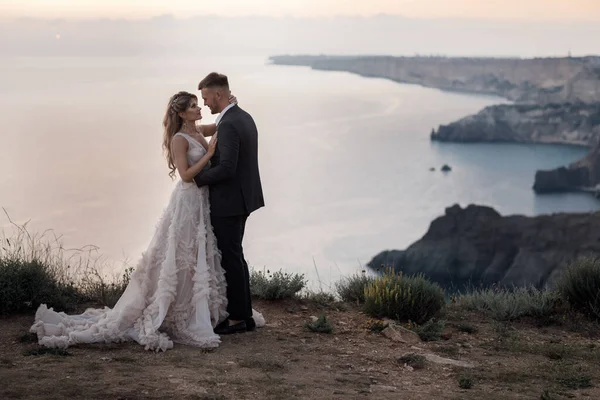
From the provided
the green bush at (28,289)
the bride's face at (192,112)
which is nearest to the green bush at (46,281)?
the green bush at (28,289)

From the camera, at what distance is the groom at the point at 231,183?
5629 mm

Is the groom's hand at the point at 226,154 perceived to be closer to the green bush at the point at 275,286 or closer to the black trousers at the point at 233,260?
the black trousers at the point at 233,260

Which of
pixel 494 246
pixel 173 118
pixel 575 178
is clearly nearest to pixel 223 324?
pixel 173 118

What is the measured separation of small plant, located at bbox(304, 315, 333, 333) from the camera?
254 inches

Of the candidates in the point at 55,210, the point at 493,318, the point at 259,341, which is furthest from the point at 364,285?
the point at 55,210

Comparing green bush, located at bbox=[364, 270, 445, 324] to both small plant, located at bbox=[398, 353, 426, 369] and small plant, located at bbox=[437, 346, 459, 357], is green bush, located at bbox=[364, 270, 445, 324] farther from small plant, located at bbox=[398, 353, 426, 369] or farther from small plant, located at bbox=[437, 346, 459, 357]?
small plant, located at bbox=[398, 353, 426, 369]

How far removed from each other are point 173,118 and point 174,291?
1.36 metres

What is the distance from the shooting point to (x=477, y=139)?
12569 cm

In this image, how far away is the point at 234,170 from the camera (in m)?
5.63

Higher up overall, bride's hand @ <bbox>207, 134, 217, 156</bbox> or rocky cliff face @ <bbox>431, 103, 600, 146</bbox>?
rocky cliff face @ <bbox>431, 103, 600, 146</bbox>

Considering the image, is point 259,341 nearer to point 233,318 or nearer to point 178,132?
point 233,318

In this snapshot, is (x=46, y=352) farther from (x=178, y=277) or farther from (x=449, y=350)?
(x=449, y=350)

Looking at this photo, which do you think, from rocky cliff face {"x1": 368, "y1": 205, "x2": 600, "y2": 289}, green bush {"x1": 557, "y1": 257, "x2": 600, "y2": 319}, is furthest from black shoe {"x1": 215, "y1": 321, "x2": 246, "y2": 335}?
rocky cliff face {"x1": 368, "y1": 205, "x2": 600, "y2": 289}

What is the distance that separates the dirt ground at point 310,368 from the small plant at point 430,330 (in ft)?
0.29
